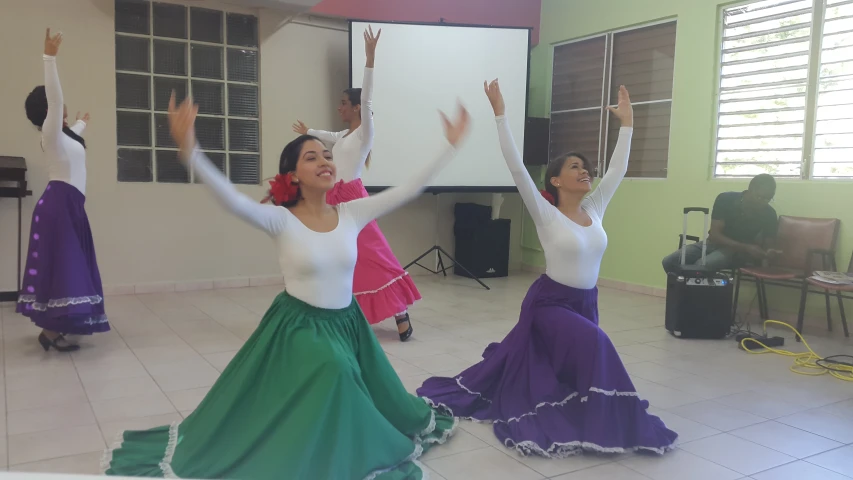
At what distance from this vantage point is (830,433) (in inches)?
110

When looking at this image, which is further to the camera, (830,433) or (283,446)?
(830,433)

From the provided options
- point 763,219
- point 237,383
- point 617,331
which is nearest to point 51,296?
point 237,383

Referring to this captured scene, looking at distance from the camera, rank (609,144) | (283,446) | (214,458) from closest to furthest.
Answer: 1. (283,446)
2. (214,458)
3. (609,144)

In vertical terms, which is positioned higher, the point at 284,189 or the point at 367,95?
the point at 367,95

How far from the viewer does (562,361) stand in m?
2.65

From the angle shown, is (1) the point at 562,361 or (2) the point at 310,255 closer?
(2) the point at 310,255

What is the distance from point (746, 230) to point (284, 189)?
4030mm

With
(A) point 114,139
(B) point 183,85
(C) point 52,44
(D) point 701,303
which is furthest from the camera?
(B) point 183,85

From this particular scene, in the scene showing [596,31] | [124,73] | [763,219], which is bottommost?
[763,219]

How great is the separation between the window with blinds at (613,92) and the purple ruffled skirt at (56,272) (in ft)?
15.0

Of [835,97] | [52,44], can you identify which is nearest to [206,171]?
[52,44]

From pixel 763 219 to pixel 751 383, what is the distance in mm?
1916

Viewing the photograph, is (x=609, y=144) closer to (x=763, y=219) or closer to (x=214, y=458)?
(x=763, y=219)

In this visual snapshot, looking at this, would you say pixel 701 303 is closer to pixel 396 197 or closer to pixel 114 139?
pixel 396 197
